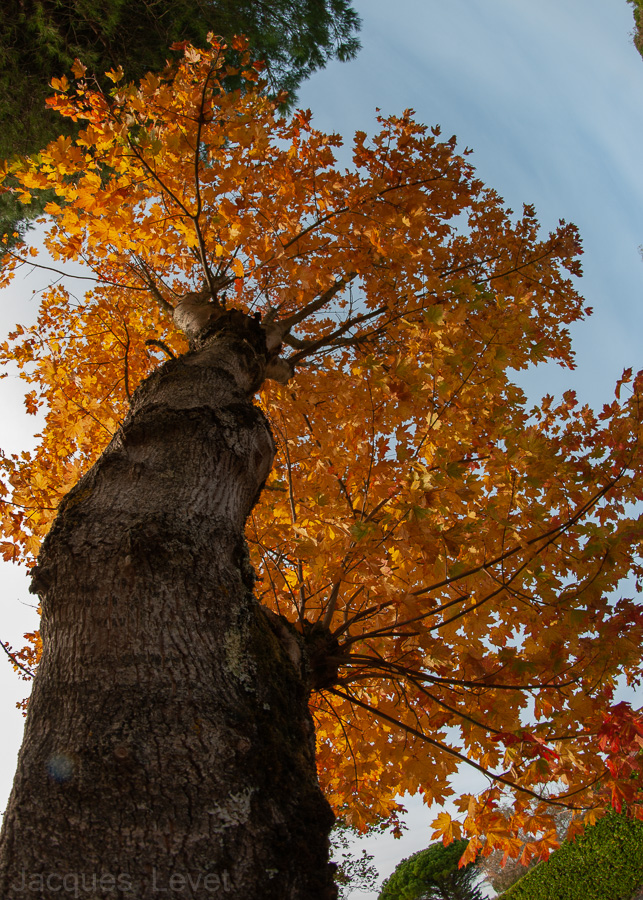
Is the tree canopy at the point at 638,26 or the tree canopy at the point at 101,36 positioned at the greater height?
the tree canopy at the point at 638,26

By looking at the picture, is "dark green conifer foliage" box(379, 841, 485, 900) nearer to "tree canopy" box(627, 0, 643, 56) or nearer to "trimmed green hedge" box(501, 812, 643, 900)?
"trimmed green hedge" box(501, 812, 643, 900)

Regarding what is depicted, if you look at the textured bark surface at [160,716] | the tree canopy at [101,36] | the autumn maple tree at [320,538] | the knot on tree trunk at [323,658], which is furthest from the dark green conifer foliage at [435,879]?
the tree canopy at [101,36]

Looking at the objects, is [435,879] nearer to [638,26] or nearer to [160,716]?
[160,716]

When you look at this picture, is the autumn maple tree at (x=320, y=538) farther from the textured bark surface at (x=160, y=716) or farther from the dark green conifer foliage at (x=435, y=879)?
the dark green conifer foliage at (x=435, y=879)

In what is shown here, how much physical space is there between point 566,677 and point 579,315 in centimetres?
329

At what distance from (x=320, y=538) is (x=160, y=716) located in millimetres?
1124

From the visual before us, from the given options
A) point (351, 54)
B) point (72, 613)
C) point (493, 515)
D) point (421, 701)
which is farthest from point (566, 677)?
point (351, 54)

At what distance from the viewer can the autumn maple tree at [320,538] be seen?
1.14 meters

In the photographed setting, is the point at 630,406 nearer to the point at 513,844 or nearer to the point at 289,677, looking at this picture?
the point at 289,677

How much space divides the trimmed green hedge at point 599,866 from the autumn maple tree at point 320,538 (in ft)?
17.6

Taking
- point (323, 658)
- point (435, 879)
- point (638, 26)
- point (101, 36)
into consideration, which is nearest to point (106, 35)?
point (101, 36)

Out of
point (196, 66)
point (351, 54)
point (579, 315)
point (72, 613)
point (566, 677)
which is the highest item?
point (351, 54)

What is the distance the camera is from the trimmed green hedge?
599 cm

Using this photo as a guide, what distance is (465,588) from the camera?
6.17ft
